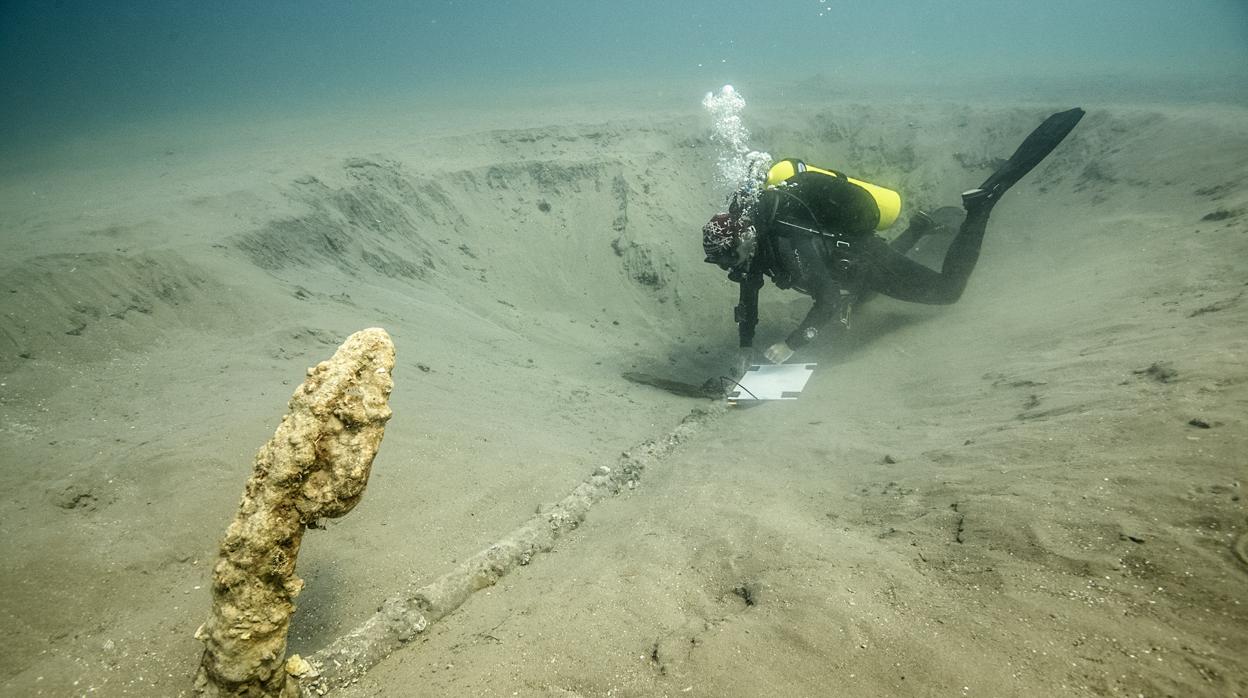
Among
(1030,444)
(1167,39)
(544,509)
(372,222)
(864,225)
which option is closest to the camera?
(1030,444)

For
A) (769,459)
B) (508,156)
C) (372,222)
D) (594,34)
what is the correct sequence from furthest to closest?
(594,34)
(508,156)
(372,222)
(769,459)

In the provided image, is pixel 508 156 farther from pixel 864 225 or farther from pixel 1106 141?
pixel 1106 141

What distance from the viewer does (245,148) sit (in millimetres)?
13133

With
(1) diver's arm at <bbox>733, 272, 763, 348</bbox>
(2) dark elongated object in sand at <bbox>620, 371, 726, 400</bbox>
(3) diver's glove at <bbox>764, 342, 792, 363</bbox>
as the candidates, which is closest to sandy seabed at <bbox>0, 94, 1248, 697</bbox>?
(2) dark elongated object in sand at <bbox>620, 371, 726, 400</bbox>

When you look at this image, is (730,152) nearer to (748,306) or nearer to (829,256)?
(829,256)

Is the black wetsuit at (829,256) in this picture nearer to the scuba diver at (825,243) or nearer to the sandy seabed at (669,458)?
the scuba diver at (825,243)

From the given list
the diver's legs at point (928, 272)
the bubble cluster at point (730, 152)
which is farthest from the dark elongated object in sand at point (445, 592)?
the bubble cluster at point (730, 152)

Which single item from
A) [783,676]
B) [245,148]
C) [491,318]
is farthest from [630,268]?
[245,148]

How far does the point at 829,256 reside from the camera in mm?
5758

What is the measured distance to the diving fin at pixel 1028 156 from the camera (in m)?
6.22

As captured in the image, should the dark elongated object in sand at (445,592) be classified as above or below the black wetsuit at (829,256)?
below

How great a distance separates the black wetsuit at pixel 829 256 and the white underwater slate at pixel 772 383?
322mm

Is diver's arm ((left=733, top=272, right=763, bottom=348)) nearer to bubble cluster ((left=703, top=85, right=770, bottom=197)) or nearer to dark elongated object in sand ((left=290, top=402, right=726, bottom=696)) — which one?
dark elongated object in sand ((left=290, top=402, right=726, bottom=696))

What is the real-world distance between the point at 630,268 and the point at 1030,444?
695 centimetres
